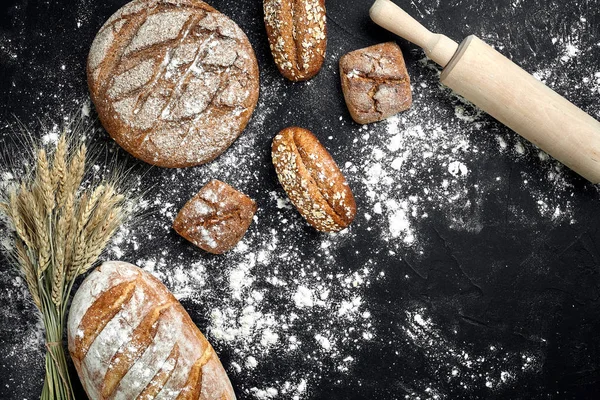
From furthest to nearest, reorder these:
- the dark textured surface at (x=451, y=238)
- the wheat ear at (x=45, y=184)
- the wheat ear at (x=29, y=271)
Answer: the dark textured surface at (x=451, y=238) → the wheat ear at (x=29, y=271) → the wheat ear at (x=45, y=184)


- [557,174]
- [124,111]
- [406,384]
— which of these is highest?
[124,111]

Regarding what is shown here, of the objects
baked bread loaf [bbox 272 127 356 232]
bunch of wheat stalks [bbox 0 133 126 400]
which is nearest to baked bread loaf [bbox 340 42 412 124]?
baked bread loaf [bbox 272 127 356 232]

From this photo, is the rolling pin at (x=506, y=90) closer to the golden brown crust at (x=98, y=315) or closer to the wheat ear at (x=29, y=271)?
the golden brown crust at (x=98, y=315)

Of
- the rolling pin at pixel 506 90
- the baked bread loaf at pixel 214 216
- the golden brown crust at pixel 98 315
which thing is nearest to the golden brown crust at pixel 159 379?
the golden brown crust at pixel 98 315

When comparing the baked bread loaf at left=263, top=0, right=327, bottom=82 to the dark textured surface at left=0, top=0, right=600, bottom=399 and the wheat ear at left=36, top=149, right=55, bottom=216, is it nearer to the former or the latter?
the dark textured surface at left=0, top=0, right=600, bottom=399

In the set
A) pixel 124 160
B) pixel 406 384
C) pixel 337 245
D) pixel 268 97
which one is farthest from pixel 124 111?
pixel 406 384

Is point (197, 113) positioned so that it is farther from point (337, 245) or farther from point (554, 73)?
point (554, 73)
